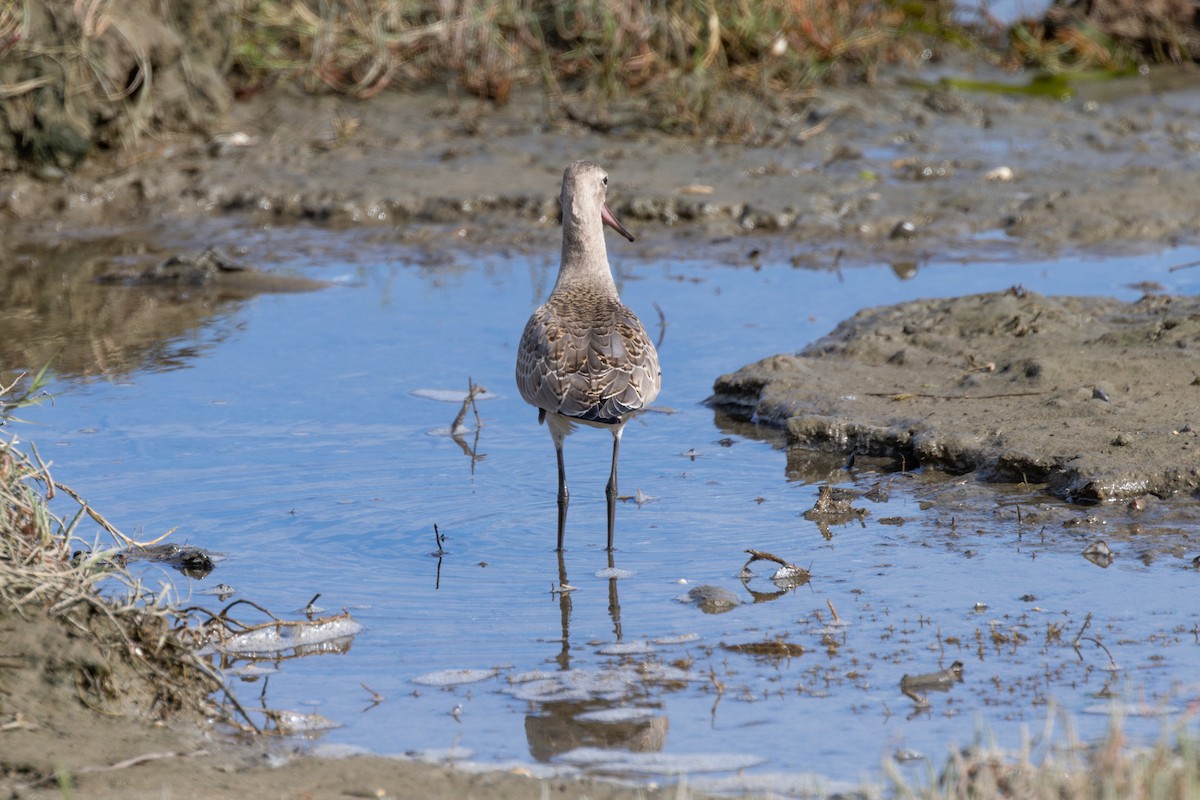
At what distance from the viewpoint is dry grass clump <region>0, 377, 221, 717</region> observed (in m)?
4.37

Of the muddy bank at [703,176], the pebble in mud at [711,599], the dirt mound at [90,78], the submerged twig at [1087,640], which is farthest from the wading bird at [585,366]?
the dirt mound at [90,78]

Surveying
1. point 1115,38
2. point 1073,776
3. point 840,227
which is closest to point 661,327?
point 840,227

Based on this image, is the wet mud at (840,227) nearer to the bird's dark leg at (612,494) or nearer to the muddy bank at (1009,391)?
the muddy bank at (1009,391)

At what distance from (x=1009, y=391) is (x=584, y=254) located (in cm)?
209

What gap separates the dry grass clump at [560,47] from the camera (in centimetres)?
1225

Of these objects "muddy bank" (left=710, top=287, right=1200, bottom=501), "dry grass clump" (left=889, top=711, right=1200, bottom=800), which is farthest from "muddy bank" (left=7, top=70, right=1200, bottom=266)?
"dry grass clump" (left=889, top=711, right=1200, bottom=800)

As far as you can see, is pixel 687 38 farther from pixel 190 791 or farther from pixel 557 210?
pixel 190 791

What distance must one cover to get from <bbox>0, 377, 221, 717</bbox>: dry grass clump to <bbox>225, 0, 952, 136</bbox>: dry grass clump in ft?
27.0

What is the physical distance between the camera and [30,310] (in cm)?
964

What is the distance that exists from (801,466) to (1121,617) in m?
2.08

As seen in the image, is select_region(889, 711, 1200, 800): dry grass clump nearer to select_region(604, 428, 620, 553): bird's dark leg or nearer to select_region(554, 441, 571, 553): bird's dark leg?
select_region(604, 428, 620, 553): bird's dark leg

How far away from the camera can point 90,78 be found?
37.8 feet

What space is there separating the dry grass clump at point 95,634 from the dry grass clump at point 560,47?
8225 millimetres

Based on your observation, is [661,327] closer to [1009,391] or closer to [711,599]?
[1009,391]
